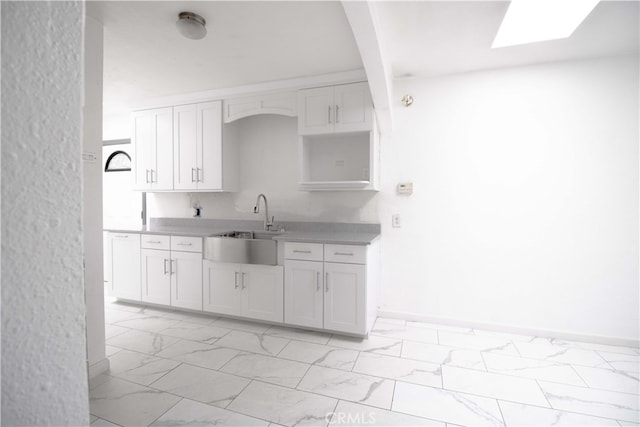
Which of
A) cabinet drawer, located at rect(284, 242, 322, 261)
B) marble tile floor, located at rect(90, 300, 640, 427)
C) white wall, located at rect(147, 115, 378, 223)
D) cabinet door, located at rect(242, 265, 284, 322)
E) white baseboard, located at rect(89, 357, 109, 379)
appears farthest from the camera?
white wall, located at rect(147, 115, 378, 223)

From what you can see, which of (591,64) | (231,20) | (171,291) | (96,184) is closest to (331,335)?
(171,291)

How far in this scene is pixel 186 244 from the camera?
→ 3.00 meters

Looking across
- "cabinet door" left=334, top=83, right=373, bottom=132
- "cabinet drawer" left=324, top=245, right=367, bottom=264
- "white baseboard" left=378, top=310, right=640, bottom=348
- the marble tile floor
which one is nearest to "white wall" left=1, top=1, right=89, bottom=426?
the marble tile floor

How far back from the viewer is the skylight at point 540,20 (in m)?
1.88

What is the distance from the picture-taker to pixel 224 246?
281cm

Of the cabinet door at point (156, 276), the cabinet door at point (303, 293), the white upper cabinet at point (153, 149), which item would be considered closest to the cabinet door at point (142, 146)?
the white upper cabinet at point (153, 149)

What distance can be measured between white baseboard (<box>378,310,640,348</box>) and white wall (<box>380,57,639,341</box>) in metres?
0.04

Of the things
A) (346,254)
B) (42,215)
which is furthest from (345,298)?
(42,215)

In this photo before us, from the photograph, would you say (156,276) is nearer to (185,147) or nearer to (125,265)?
(125,265)

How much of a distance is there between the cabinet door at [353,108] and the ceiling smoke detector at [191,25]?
1.24 meters

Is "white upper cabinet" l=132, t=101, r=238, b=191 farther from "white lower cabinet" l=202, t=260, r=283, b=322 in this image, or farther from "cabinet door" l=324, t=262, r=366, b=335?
"cabinet door" l=324, t=262, r=366, b=335

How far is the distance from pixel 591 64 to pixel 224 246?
11.8 ft

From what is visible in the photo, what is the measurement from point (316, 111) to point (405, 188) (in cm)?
116

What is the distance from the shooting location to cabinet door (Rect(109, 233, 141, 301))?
3207 millimetres
